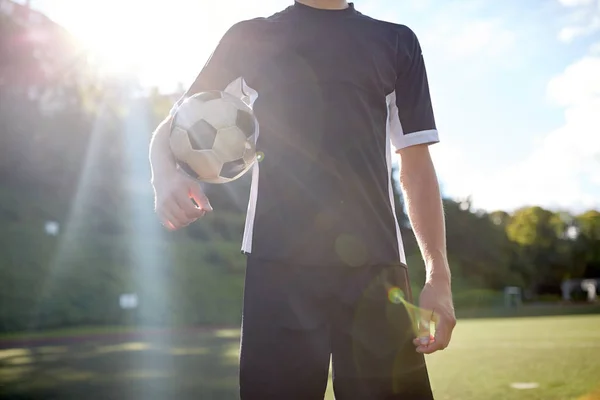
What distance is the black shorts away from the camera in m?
1.62

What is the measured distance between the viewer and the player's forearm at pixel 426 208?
1.87m

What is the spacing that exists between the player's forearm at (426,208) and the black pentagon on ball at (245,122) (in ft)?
1.62

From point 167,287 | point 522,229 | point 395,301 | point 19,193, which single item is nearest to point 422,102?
point 395,301

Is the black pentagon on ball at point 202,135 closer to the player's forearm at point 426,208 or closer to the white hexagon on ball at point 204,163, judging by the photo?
the white hexagon on ball at point 204,163

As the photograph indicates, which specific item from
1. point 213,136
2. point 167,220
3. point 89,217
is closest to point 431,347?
point 167,220

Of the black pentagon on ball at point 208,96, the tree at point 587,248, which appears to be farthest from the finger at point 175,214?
the tree at point 587,248

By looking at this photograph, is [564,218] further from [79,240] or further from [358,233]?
[358,233]

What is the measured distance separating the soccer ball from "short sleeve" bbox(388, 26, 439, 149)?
1.51 feet

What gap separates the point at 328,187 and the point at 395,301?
0.37m

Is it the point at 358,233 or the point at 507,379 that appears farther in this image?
the point at 507,379

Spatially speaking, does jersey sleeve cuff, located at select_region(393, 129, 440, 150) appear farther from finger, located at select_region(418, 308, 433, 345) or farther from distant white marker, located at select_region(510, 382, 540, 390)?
distant white marker, located at select_region(510, 382, 540, 390)

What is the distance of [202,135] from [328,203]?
48 cm

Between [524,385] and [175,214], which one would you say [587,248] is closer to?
[524,385]

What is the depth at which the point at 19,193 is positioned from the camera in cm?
2131
